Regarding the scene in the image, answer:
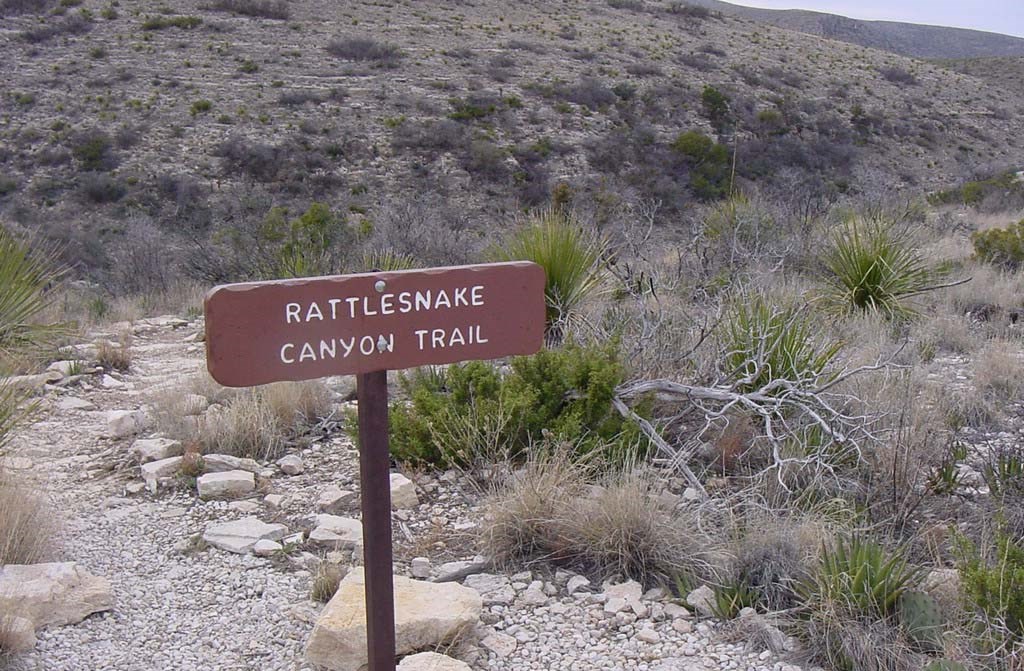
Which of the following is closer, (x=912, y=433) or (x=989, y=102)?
(x=912, y=433)

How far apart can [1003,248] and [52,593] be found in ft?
32.3

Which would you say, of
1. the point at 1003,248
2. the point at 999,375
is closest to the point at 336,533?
the point at 999,375

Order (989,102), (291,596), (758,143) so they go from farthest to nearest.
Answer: (989,102) < (758,143) < (291,596)

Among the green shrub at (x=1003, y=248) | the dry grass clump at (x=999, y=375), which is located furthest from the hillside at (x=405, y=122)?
the dry grass clump at (x=999, y=375)

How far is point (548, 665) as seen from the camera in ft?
10.3

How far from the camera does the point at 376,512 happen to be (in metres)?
2.39

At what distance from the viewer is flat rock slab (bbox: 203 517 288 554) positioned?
13.1 feet

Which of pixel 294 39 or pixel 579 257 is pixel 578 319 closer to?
pixel 579 257

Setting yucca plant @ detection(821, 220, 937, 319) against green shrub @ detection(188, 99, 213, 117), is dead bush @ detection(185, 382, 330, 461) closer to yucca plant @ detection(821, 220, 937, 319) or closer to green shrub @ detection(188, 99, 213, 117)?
yucca plant @ detection(821, 220, 937, 319)

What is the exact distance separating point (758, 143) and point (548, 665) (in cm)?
2727

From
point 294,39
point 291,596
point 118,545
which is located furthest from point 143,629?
point 294,39

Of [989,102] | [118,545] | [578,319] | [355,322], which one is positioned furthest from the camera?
[989,102]

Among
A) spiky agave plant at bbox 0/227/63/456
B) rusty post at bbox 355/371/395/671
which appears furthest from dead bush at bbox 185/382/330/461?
rusty post at bbox 355/371/395/671

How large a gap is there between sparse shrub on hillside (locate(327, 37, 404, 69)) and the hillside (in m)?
0.09
